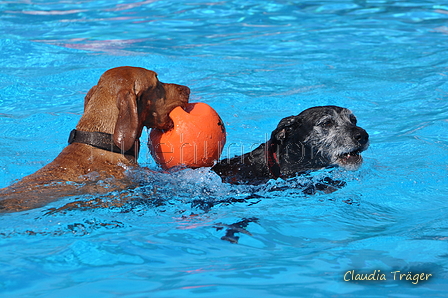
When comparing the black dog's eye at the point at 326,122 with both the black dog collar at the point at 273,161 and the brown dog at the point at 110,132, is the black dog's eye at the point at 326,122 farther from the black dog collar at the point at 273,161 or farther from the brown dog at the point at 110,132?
the brown dog at the point at 110,132

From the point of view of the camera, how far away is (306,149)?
6562mm

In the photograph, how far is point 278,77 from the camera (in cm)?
1108

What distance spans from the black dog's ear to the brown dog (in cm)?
119

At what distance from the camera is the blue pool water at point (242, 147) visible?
3977 millimetres

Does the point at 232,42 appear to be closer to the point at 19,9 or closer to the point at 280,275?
the point at 19,9

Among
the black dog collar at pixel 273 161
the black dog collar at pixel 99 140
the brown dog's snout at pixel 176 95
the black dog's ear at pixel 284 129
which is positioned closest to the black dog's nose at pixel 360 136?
the black dog's ear at pixel 284 129

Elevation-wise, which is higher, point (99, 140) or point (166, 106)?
point (166, 106)

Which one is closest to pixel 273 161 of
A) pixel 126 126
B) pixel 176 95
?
pixel 176 95

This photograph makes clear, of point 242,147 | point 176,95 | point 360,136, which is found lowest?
point 242,147

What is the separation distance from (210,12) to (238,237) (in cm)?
1287

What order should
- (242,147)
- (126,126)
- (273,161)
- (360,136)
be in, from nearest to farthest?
(126,126)
(360,136)
(273,161)
(242,147)

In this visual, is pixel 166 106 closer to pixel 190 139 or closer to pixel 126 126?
pixel 190 139

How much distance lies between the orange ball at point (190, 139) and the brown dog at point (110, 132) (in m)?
0.15

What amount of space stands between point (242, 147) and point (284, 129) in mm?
1920
